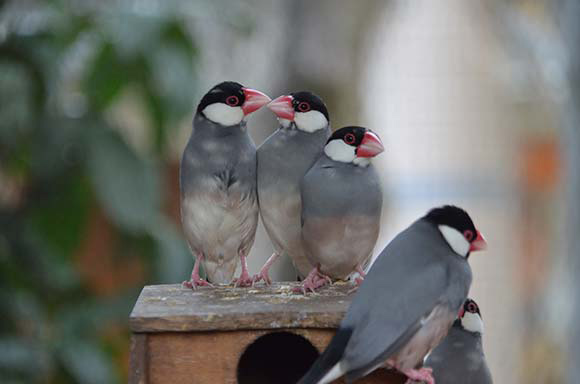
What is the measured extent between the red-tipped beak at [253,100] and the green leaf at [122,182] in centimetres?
101

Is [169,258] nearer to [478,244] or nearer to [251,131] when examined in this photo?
[478,244]

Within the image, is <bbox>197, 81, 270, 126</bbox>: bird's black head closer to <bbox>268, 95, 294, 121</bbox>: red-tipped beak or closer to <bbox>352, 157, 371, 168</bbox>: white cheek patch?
<bbox>268, 95, 294, 121</bbox>: red-tipped beak

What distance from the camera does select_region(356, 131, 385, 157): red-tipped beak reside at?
49.0 inches

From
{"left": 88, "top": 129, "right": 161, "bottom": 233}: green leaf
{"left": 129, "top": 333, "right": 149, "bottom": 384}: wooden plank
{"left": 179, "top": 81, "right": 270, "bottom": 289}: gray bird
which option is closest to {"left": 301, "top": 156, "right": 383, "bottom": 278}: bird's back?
{"left": 179, "top": 81, "right": 270, "bottom": 289}: gray bird

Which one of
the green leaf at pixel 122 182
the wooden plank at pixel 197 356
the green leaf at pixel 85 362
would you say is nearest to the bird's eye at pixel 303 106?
Answer: the wooden plank at pixel 197 356

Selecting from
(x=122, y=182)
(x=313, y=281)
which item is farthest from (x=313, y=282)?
(x=122, y=182)

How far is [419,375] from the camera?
115cm

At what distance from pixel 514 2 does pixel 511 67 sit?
2.09 metres

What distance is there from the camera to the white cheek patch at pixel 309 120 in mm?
1323

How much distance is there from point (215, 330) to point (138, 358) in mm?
103

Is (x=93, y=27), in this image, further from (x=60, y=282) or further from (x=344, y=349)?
(x=344, y=349)

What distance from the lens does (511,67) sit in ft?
19.9

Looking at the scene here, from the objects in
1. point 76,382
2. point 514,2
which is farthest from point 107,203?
point 514,2

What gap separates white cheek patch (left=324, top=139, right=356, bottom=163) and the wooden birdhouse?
0.19m
